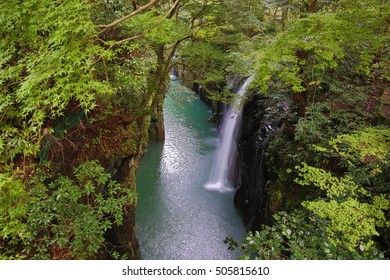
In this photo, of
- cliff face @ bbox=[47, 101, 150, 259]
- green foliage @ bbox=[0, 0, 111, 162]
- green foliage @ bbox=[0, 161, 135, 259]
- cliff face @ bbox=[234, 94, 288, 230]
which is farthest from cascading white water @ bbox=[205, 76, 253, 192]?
green foliage @ bbox=[0, 0, 111, 162]

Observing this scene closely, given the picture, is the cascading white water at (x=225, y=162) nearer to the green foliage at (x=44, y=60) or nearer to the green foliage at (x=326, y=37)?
the green foliage at (x=326, y=37)

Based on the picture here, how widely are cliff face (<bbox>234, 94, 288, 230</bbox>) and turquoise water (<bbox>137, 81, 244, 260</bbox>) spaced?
3.23 ft

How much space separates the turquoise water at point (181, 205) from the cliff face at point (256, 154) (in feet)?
3.23

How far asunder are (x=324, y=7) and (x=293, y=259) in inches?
406

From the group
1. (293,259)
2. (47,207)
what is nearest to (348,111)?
(293,259)

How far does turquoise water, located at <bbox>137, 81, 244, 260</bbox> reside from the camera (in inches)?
365

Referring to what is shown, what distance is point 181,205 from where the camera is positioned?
11.7m

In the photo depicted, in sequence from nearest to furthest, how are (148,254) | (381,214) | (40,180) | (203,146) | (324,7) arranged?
1. (381,214)
2. (40,180)
3. (148,254)
4. (324,7)
5. (203,146)

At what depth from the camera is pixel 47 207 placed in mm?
4086

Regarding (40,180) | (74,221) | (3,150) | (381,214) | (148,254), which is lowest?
(148,254)

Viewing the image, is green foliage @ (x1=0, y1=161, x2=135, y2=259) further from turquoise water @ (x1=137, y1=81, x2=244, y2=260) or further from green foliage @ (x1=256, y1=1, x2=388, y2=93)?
turquoise water @ (x1=137, y1=81, x2=244, y2=260)
